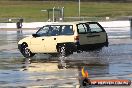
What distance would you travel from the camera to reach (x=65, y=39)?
76.4 feet

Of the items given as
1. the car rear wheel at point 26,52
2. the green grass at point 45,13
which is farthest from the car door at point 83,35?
the green grass at point 45,13

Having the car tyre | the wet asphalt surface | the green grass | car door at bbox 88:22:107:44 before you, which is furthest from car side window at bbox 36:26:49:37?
the green grass

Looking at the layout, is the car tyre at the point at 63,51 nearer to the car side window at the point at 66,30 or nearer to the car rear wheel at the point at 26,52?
the car side window at the point at 66,30

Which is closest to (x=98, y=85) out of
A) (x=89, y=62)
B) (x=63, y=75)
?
(x=63, y=75)

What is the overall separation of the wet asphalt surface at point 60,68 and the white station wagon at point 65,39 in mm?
365

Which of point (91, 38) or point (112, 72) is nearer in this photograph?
point (112, 72)

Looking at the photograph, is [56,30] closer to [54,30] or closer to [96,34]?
[54,30]

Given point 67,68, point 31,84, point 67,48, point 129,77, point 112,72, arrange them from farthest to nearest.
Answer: point 67,48
point 67,68
point 112,72
point 129,77
point 31,84

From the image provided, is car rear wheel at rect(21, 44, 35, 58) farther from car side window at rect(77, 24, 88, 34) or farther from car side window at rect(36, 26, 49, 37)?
car side window at rect(77, 24, 88, 34)

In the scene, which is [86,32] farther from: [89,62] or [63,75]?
[63,75]

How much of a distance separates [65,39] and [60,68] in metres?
4.67

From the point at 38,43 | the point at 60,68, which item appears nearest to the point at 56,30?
the point at 38,43

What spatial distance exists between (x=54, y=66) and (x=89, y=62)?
1703 mm

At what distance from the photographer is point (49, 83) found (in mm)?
14648
